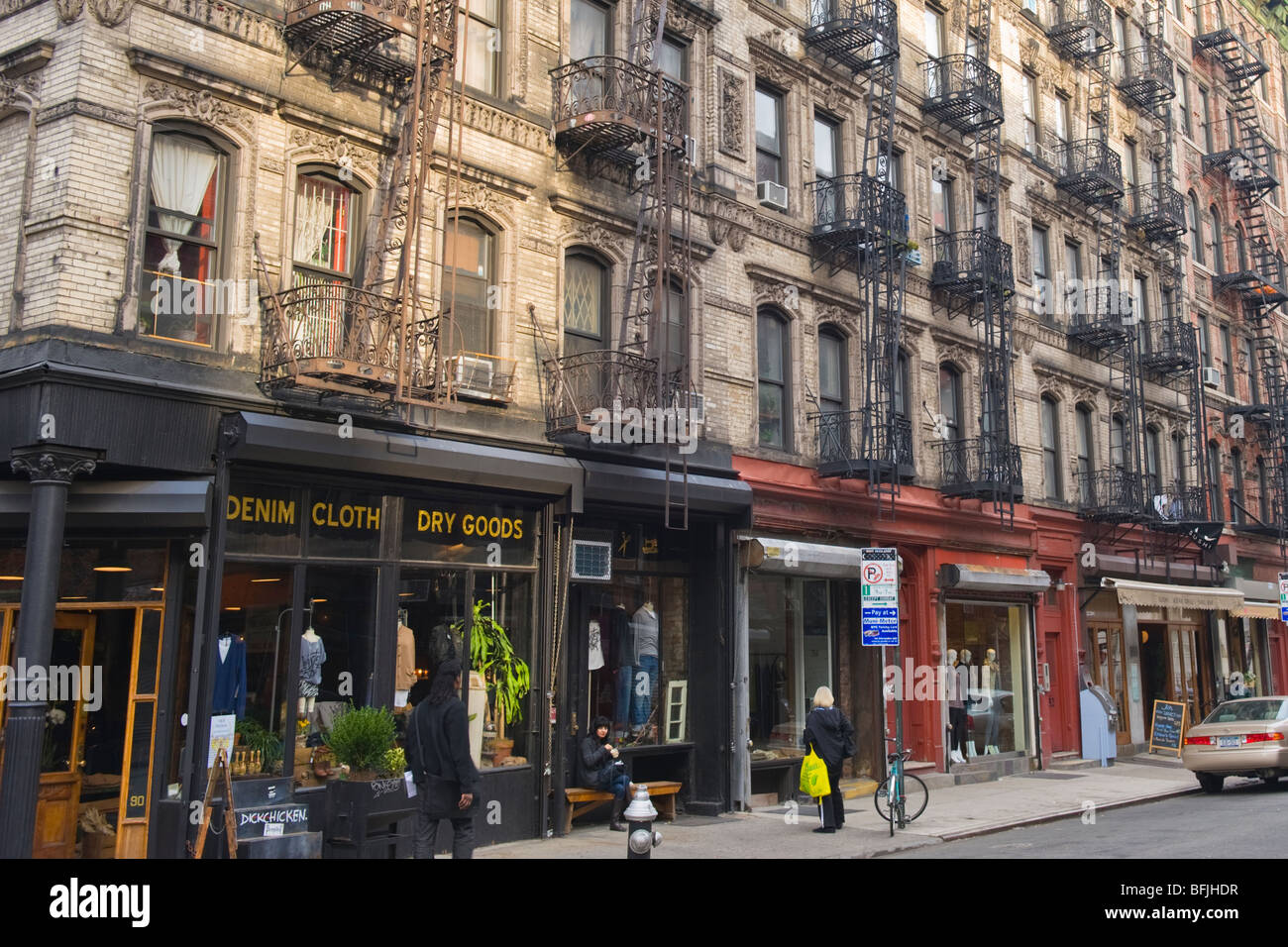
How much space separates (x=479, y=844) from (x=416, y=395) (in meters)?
5.10

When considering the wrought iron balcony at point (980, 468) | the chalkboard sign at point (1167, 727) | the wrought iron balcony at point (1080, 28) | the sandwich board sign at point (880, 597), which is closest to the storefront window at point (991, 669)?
the wrought iron balcony at point (980, 468)

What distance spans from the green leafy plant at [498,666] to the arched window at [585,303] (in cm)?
368

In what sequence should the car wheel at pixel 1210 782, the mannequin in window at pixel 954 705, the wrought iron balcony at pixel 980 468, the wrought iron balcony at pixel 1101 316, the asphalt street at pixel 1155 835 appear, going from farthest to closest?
1. the wrought iron balcony at pixel 1101 316
2. the wrought iron balcony at pixel 980 468
3. the mannequin in window at pixel 954 705
4. the car wheel at pixel 1210 782
5. the asphalt street at pixel 1155 835

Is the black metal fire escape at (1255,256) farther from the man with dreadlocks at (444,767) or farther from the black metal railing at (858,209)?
the man with dreadlocks at (444,767)

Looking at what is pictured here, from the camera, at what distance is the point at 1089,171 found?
2541 centimetres

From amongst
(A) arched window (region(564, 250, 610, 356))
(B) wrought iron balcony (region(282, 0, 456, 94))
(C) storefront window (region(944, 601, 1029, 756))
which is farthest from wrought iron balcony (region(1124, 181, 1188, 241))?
(B) wrought iron balcony (region(282, 0, 456, 94))

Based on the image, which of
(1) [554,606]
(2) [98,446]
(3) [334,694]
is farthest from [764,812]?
(2) [98,446]

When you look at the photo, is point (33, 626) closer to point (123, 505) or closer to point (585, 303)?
point (123, 505)

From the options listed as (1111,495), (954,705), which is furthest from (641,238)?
(1111,495)

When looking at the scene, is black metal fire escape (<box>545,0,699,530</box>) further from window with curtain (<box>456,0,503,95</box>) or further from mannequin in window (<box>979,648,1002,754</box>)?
mannequin in window (<box>979,648,1002,754</box>)

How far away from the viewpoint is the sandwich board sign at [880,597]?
1357 cm

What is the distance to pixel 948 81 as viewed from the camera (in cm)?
2231

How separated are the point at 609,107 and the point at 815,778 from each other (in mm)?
8923
